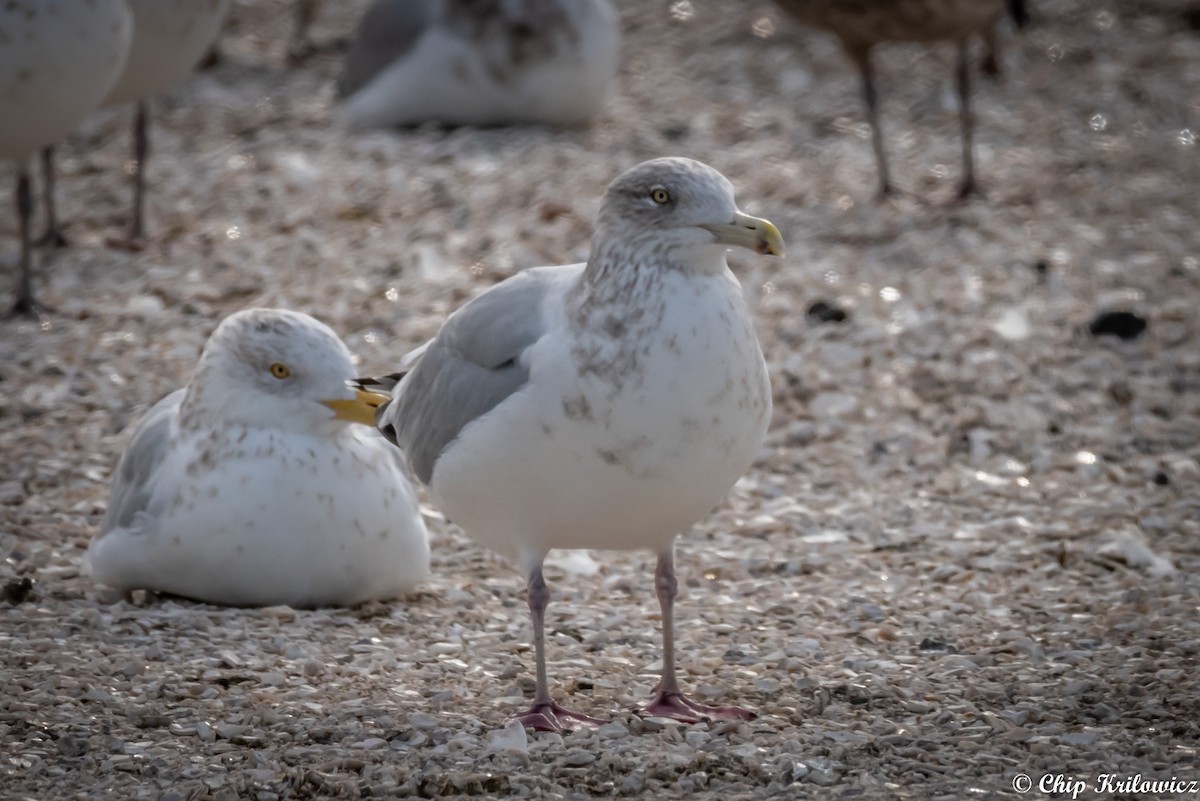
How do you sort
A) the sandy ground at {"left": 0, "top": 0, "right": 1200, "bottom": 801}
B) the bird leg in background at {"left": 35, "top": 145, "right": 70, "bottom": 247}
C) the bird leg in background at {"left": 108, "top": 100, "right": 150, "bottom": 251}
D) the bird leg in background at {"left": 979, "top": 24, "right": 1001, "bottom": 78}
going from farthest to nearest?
the bird leg in background at {"left": 979, "top": 24, "right": 1001, "bottom": 78}
the bird leg in background at {"left": 108, "top": 100, "right": 150, "bottom": 251}
the bird leg in background at {"left": 35, "top": 145, "right": 70, "bottom": 247}
the sandy ground at {"left": 0, "top": 0, "right": 1200, "bottom": 801}

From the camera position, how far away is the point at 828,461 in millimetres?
5391

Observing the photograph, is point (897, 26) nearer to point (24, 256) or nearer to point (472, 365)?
point (24, 256)

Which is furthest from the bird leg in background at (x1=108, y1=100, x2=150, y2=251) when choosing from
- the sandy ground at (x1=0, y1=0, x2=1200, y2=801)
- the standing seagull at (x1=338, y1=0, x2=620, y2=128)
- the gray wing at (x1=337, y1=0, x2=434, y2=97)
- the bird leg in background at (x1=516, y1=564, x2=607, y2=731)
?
the bird leg in background at (x1=516, y1=564, x2=607, y2=731)

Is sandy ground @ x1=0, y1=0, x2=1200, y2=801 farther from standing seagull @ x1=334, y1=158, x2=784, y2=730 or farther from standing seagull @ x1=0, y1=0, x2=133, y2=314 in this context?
standing seagull @ x1=0, y1=0, x2=133, y2=314

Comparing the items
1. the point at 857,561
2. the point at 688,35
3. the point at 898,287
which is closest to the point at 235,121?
the point at 688,35

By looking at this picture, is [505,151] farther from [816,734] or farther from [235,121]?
[816,734]

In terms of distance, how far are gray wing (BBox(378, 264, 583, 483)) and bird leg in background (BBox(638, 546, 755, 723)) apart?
1.84 ft

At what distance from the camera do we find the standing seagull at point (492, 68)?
862cm

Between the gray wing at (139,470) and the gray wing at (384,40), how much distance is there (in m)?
4.56

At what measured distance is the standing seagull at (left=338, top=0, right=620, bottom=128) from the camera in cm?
862

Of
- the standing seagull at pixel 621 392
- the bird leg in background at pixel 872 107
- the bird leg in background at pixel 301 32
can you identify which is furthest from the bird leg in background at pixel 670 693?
the bird leg in background at pixel 301 32

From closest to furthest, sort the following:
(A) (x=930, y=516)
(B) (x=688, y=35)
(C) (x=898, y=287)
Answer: (A) (x=930, y=516) < (C) (x=898, y=287) < (B) (x=688, y=35)

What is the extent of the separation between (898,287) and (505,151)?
2.49 m

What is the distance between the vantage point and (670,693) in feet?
11.9
